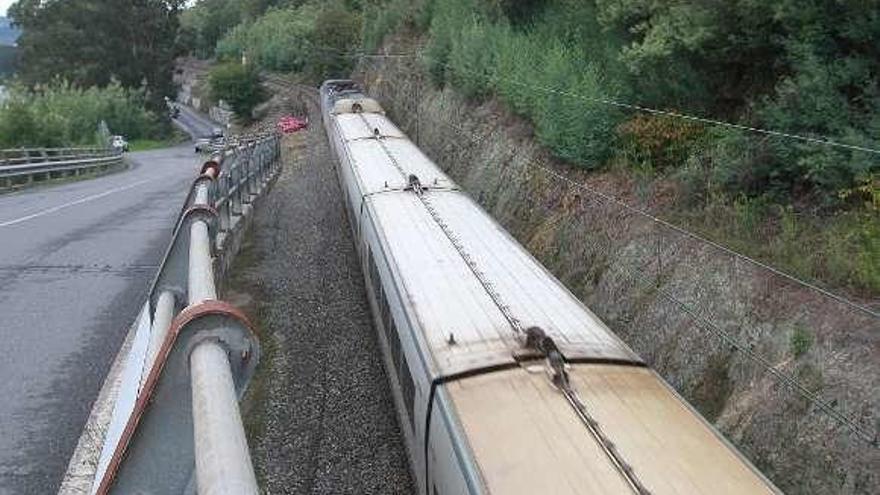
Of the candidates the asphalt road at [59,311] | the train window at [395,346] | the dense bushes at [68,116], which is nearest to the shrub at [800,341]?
the train window at [395,346]

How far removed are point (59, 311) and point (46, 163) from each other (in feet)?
82.9

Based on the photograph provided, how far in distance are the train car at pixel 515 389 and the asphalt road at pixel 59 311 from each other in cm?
319

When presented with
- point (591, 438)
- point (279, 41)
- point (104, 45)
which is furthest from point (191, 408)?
point (104, 45)

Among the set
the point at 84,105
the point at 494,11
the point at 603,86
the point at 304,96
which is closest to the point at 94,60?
the point at 84,105

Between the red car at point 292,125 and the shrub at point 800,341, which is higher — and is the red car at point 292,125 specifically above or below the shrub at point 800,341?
below

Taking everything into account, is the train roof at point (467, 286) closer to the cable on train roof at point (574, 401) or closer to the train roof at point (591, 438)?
the cable on train roof at point (574, 401)

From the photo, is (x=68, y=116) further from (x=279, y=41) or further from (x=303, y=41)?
(x=279, y=41)

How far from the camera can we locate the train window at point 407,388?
748 cm

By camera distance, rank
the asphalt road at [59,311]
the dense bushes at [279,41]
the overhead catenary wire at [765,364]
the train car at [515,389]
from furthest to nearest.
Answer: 1. the dense bushes at [279,41]
2. the asphalt road at [59,311]
3. the overhead catenary wire at [765,364]
4. the train car at [515,389]

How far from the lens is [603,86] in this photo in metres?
15.2

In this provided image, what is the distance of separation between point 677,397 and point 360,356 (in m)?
6.19

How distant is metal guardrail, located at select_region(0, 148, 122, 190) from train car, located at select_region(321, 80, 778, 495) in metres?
24.2

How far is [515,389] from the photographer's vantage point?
5918 millimetres

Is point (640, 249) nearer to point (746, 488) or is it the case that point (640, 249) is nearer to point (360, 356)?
point (360, 356)
